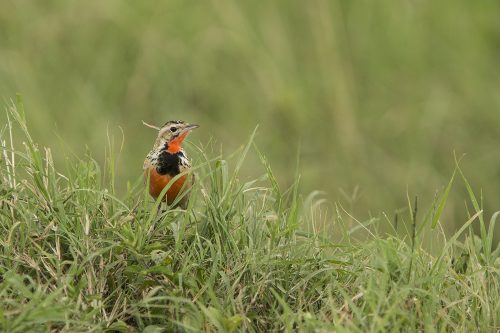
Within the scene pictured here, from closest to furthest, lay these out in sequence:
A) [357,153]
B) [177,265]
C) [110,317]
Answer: [110,317] → [177,265] → [357,153]

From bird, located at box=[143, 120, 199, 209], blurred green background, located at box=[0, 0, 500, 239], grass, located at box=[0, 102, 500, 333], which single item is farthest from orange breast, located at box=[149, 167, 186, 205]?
blurred green background, located at box=[0, 0, 500, 239]

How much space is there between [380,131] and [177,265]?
4384 millimetres

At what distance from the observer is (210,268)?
13.9 feet

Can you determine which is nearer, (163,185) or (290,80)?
(163,185)

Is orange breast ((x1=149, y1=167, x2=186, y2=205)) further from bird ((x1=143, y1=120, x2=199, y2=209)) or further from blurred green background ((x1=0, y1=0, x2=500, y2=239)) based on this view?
blurred green background ((x1=0, y1=0, x2=500, y2=239))

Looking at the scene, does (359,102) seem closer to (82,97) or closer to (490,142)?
(490,142)

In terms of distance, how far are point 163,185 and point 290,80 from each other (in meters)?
3.82

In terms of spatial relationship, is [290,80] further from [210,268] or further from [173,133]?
[210,268]

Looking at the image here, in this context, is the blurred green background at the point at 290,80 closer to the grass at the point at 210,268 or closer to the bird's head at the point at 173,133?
the bird's head at the point at 173,133

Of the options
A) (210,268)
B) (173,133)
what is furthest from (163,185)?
(210,268)

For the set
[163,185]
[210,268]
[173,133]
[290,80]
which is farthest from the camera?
[290,80]

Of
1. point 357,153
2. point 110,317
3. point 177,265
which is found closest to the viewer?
point 110,317

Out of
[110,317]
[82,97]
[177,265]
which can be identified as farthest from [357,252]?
[82,97]

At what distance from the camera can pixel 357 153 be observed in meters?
8.28
